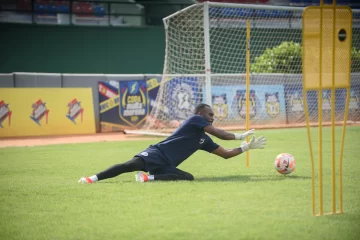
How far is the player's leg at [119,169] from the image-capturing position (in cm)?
896

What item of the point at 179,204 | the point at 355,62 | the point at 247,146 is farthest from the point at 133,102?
the point at 179,204

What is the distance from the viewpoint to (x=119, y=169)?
8.96m

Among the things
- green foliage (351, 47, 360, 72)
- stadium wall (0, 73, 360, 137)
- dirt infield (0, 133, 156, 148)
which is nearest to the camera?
dirt infield (0, 133, 156, 148)

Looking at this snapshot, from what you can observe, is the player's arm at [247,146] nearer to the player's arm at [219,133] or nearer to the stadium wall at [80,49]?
the player's arm at [219,133]

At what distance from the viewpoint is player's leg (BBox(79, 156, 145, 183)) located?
8961 millimetres

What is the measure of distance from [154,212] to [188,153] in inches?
112

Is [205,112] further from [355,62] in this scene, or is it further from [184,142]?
[355,62]

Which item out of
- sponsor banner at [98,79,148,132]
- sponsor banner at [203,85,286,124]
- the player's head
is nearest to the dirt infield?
sponsor banner at [98,79,148,132]

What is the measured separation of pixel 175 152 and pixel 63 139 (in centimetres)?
1031

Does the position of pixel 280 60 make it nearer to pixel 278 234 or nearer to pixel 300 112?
pixel 300 112

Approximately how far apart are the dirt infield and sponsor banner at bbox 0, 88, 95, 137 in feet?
1.82

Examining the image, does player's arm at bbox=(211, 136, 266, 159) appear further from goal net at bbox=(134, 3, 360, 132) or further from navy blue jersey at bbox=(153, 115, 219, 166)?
goal net at bbox=(134, 3, 360, 132)

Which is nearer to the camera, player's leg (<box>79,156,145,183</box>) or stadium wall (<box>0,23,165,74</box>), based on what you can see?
player's leg (<box>79,156,145,183</box>)

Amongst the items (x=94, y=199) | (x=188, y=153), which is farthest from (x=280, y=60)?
(x=94, y=199)
